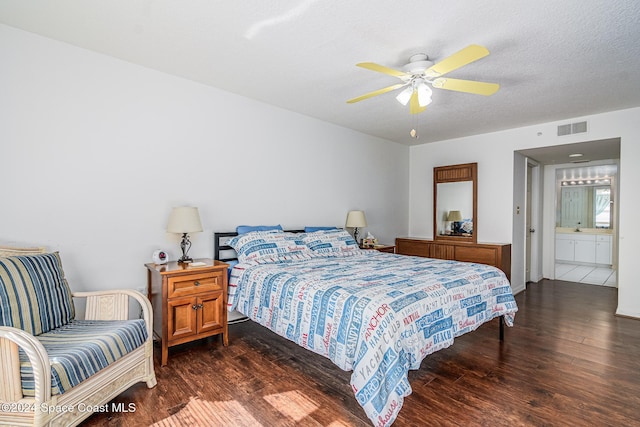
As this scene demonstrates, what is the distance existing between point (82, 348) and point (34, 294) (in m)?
0.58

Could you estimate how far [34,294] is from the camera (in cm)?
203

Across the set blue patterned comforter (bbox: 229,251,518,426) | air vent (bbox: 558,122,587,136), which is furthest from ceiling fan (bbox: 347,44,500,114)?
air vent (bbox: 558,122,587,136)

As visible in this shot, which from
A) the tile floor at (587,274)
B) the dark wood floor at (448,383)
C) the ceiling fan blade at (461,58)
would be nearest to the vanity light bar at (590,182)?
the tile floor at (587,274)

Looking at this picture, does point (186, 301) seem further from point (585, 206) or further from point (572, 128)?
point (585, 206)

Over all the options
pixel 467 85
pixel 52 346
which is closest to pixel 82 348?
pixel 52 346

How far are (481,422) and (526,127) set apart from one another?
448cm

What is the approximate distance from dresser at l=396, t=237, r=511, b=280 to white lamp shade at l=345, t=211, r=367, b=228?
1.45 metres

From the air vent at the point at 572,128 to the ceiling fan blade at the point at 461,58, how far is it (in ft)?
10.6

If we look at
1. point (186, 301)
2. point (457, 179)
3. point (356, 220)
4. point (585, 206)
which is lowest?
point (186, 301)

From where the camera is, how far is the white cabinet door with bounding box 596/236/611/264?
7.36 m

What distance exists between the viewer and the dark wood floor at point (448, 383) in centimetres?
200

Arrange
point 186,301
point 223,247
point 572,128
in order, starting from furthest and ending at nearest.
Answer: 1. point 572,128
2. point 223,247
3. point 186,301

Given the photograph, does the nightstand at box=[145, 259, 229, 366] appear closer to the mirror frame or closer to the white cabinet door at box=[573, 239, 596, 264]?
the mirror frame

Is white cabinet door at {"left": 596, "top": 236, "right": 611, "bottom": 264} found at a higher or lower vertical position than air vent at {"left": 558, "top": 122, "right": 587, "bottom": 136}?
lower
